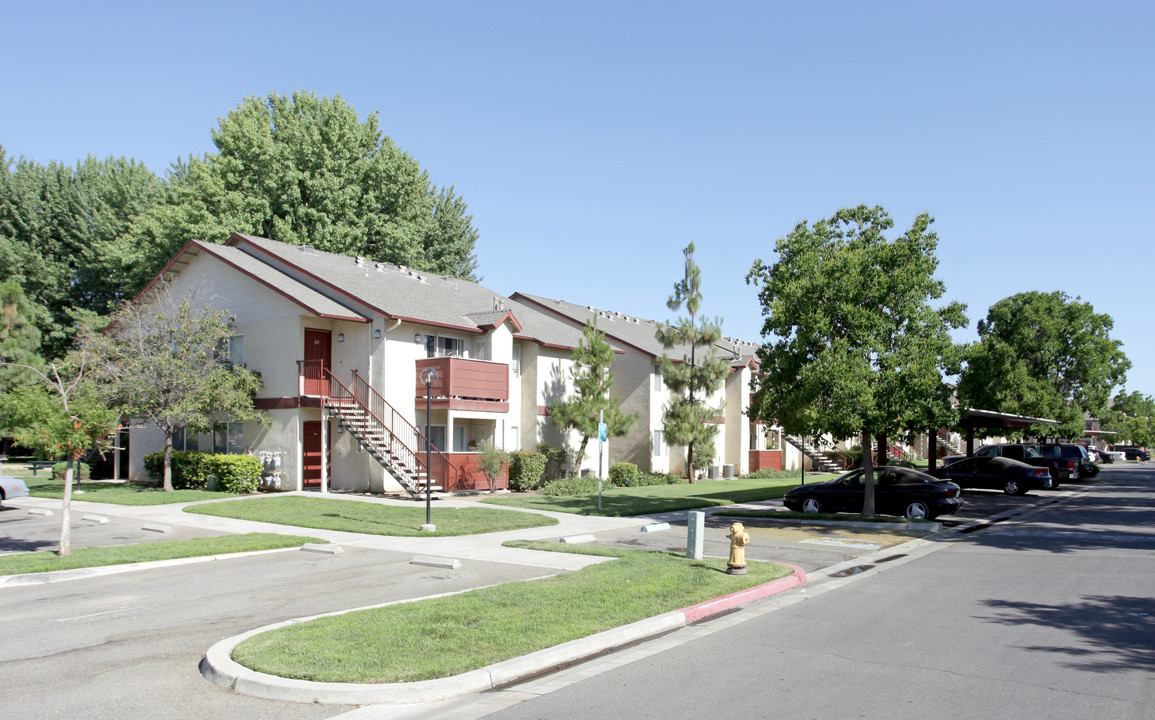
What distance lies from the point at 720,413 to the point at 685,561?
892 inches

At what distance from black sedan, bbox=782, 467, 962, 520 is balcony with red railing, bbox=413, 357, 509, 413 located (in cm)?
1098

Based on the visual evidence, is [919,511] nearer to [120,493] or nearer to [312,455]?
[312,455]

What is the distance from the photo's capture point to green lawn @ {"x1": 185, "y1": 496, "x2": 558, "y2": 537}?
18.7 meters

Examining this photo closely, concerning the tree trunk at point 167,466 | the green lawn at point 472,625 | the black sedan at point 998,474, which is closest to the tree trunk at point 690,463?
the black sedan at point 998,474

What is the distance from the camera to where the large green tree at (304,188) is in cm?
3997

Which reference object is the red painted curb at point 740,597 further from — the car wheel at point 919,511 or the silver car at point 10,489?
the silver car at point 10,489

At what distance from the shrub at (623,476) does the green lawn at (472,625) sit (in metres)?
20.5

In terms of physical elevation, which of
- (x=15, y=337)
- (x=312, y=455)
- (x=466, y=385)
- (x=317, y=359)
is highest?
(x=15, y=337)

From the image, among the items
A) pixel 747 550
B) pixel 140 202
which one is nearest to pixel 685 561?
pixel 747 550

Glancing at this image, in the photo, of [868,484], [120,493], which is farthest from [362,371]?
[868,484]

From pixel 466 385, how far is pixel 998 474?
20.4 meters

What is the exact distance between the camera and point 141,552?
1453cm

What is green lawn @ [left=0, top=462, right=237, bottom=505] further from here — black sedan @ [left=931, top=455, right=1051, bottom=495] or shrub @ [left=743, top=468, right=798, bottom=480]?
black sedan @ [left=931, top=455, right=1051, bottom=495]

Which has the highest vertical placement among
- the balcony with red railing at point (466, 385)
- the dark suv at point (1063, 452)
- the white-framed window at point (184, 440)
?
the balcony with red railing at point (466, 385)
